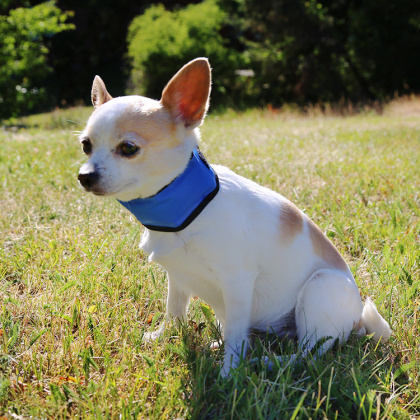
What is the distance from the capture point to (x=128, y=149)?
1923mm

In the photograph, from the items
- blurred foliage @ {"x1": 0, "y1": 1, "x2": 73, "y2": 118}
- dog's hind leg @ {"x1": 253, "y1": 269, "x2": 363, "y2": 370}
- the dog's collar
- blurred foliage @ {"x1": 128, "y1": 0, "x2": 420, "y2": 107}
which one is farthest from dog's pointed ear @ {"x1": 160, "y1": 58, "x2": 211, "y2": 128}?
blurred foliage @ {"x1": 128, "y1": 0, "x2": 420, "y2": 107}

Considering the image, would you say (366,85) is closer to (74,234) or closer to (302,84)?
(302,84)

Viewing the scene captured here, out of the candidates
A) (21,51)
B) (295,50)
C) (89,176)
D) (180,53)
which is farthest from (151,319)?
(180,53)

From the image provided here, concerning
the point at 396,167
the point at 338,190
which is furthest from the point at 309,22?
the point at 338,190

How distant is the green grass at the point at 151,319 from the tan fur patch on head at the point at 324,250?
403 mm

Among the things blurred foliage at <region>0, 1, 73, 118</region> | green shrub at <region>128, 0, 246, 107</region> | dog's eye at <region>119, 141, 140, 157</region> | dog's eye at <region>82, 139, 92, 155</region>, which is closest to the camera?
dog's eye at <region>119, 141, 140, 157</region>

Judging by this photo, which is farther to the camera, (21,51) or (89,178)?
(21,51)

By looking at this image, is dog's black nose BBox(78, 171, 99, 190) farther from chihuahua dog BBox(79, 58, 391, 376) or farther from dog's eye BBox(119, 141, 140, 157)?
dog's eye BBox(119, 141, 140, 157)

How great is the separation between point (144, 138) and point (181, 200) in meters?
0.30

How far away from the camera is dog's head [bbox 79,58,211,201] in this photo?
75.5 inches

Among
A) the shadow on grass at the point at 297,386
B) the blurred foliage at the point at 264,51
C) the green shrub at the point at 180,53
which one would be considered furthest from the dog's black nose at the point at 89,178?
the green shrub at the point at 180,53

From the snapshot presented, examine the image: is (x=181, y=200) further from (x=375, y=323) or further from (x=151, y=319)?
(x=375, y=323)

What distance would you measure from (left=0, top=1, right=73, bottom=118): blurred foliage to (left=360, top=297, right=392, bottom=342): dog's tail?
10929mm

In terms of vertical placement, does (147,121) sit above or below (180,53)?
above
